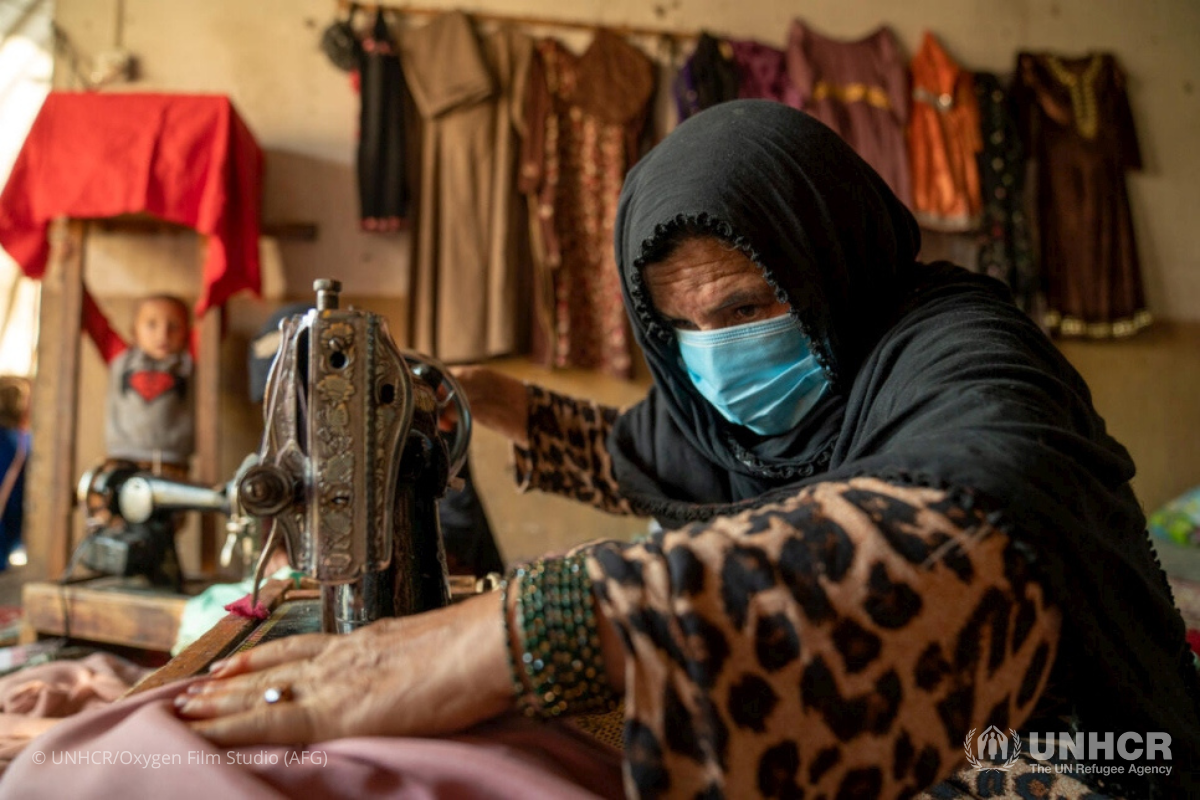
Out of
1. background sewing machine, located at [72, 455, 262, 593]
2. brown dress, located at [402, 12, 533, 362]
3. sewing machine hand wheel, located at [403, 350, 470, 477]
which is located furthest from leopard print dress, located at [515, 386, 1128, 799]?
brown dress, located at [402, 12, 533, 362]

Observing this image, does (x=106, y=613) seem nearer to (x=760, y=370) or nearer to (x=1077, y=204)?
(x=760, y=370)

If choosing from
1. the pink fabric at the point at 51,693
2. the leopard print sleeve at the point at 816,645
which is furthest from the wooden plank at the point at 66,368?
the leopard print sleeve at the point at 816,645

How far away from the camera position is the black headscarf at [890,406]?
0.69m

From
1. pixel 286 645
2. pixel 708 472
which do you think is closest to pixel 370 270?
pixel 708 472

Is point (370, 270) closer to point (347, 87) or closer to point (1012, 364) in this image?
point (347, 87)

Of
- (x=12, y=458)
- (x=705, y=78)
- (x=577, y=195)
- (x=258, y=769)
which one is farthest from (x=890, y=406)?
(x=12, y=458)

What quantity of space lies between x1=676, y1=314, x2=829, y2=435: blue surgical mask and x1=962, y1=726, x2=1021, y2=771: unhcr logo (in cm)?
58

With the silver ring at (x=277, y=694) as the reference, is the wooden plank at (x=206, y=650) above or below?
below

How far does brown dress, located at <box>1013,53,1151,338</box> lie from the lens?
417 centimetres

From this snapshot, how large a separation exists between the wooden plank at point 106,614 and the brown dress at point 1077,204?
14.1 feet

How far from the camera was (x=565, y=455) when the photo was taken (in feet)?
5.67

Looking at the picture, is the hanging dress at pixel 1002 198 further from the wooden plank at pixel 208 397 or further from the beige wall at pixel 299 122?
the wooden plank at pixel 208 397

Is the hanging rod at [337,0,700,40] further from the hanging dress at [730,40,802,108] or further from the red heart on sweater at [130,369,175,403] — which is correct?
the red heart on sweater at [130,369,175,403]

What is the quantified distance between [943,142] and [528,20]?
7.21 feet
